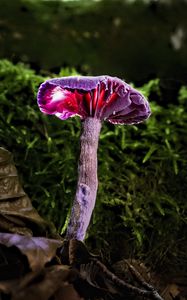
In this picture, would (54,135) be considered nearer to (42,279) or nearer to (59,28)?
(42,279)

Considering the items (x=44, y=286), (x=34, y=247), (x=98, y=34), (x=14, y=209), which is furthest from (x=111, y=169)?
(x=98, y=34)

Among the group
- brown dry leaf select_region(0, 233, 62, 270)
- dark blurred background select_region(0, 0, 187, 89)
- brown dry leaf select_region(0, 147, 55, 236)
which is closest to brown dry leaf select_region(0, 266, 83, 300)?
brown dry leaf select_region(0, 233, 62, 270)

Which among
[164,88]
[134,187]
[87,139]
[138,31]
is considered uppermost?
[138,31]

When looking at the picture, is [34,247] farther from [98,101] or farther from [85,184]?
[98,101]

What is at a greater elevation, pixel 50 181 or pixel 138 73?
pixel 138 73

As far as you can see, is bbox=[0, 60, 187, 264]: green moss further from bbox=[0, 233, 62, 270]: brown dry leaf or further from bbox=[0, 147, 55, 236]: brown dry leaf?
bbox=[0, 233, 62, 270]: brown dry leaf

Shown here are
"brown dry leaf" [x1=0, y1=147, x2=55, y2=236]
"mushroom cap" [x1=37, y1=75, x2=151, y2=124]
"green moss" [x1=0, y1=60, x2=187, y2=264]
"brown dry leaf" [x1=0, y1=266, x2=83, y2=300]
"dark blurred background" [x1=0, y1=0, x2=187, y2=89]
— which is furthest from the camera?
"dark blurred background" [x1=0, y1=0, x2=187, y2=89]

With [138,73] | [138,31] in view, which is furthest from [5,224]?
[138,31]
